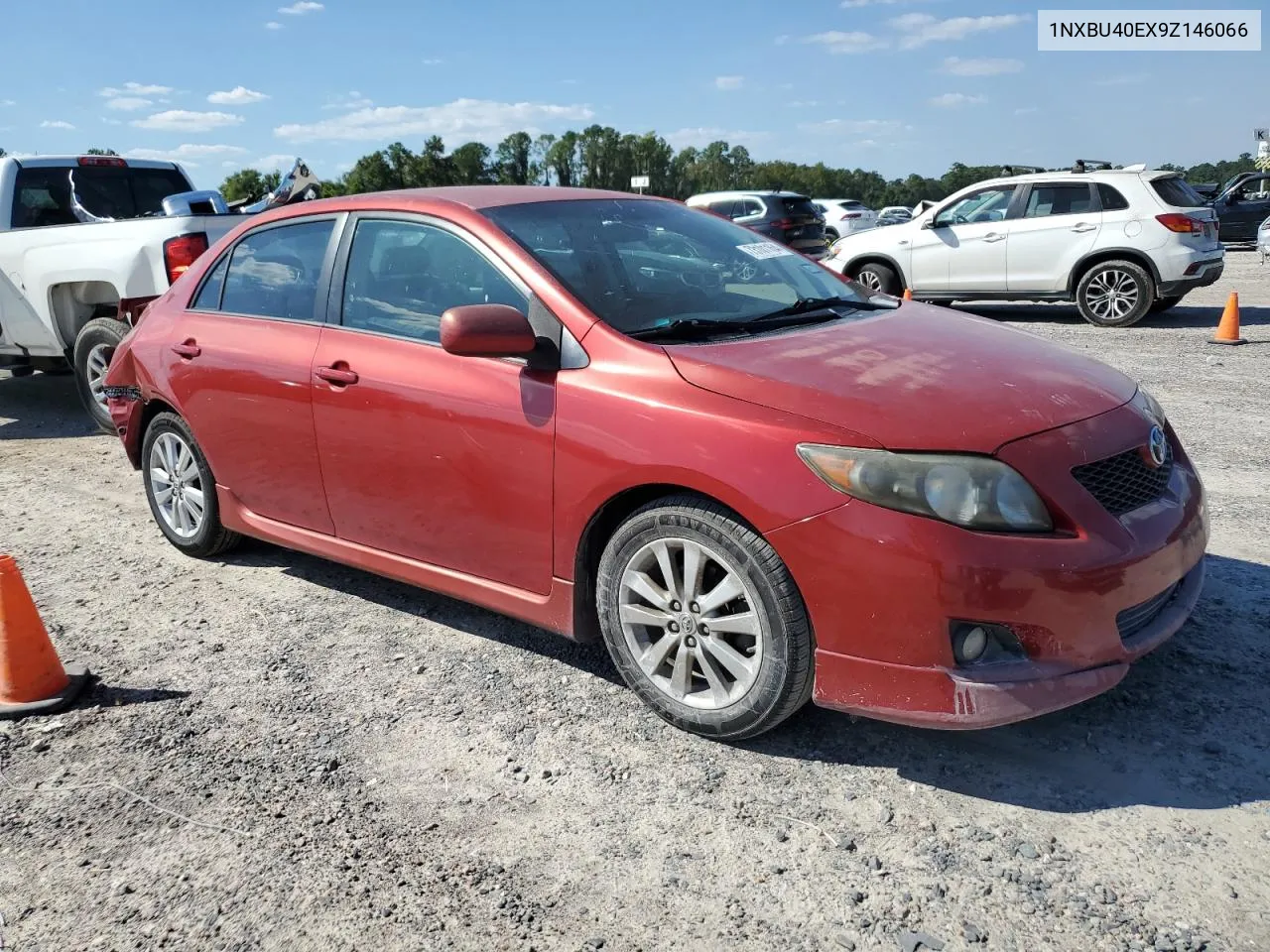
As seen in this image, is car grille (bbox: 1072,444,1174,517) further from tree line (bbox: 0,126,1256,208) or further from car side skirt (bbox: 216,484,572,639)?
tree line (bbox: 0,126,1256,208)

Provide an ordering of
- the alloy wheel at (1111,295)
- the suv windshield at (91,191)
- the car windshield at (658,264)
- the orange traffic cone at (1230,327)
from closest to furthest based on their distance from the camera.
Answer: the car windshield at (658,264), the suv windshield at (91,191), the orange traffic cone at (1230,327), the alloy wheel at (1111,295)

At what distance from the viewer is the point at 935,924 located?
7.77ft

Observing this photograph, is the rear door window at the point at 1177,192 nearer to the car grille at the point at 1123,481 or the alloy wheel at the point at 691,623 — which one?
the car grille at the point at 1123,481

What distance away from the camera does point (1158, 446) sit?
320 cm

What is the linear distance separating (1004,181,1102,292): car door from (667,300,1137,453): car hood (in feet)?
29.8

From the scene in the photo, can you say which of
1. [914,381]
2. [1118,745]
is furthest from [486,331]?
[1118,745]

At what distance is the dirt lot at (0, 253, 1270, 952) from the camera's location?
95.6 inches

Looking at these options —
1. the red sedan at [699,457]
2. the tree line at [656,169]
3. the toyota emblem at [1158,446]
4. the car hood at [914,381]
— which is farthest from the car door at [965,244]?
the tree line at [656,169]

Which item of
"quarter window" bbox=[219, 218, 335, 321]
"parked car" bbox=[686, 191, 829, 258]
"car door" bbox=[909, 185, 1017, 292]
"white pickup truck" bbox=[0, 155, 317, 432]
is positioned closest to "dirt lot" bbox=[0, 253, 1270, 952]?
"quarter window" bbox=[219, 218, 335, 321]

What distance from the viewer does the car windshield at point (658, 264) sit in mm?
3500

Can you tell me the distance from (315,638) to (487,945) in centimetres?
202

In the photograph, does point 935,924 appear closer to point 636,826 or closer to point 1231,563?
point 636,826

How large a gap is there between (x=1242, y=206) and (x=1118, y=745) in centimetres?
2437

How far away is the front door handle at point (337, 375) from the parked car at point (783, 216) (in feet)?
47.0
